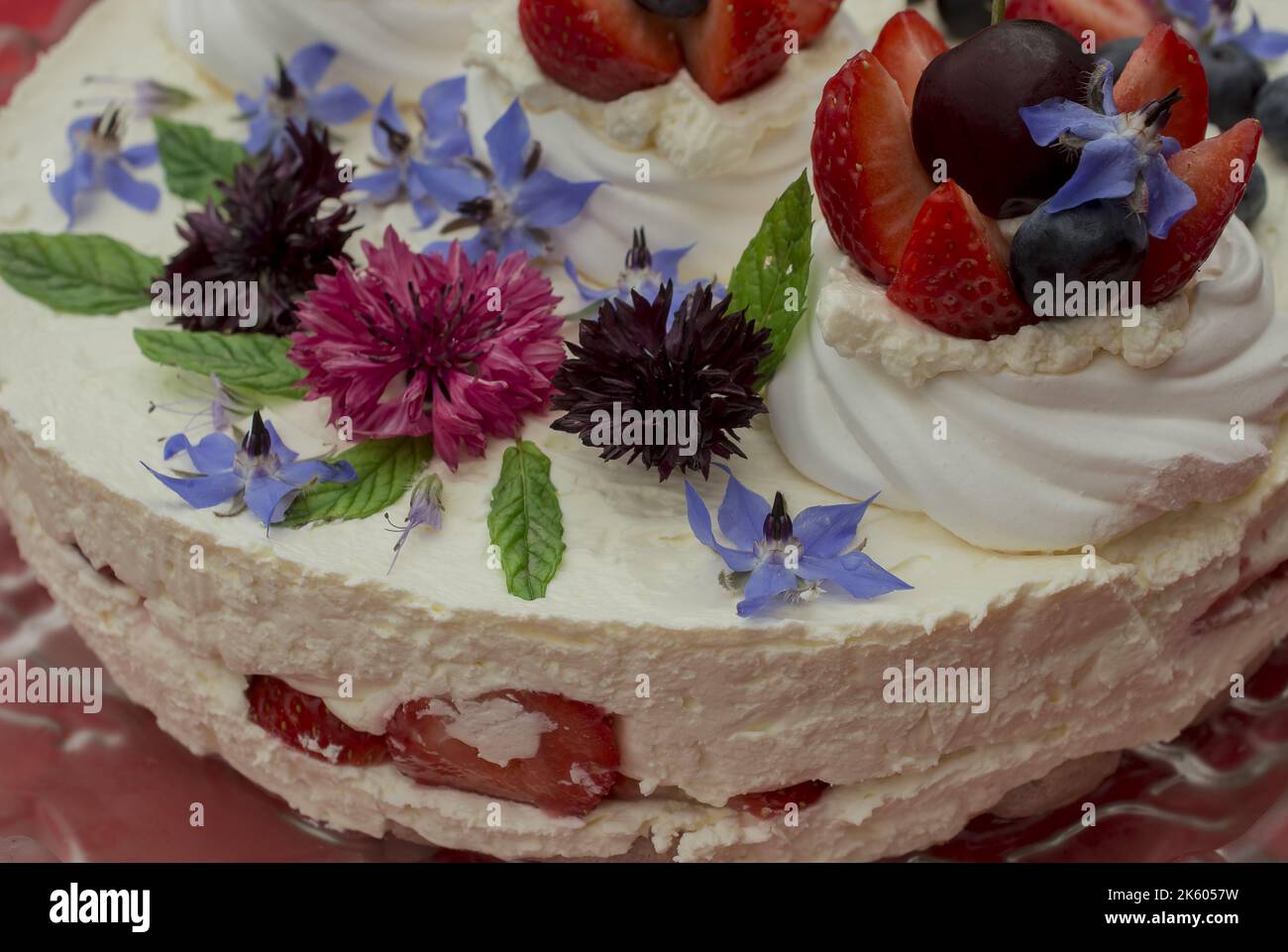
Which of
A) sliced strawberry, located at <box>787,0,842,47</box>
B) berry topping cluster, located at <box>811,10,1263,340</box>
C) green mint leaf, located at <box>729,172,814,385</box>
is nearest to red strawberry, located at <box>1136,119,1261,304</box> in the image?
berry topping cluster, located at <box>811,10,1263,340</box>

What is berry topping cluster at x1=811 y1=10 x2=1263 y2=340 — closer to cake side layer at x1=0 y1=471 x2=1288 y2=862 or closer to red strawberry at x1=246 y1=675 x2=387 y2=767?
cake side layer at x1=0 y1=471 x2=1288 y2=862

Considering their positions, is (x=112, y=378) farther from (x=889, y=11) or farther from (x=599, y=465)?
(x=889, y=11)

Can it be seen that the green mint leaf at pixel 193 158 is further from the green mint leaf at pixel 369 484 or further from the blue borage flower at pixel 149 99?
the green mint leaf at pixel 369 484

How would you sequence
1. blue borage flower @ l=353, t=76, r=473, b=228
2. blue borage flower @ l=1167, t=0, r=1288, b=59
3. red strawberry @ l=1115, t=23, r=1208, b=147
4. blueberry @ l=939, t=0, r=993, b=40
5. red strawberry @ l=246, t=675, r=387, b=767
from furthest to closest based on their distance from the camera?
blueberry @ l=939, t=0, r=993, b=40 → blue borage flower @ l=1167, t=0, r=1288, b=59 → blue borage flower @ l=353, t=76, r=473, b=228 → red strawberry @ l=246, t=675, r=387, b=767 → red strawberry @ l=1115, t=23, r=1208, b=147

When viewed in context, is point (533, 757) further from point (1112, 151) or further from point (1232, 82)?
point (1232, 82)

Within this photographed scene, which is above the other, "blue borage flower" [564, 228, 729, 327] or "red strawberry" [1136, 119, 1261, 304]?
"blue borage flower" [564, 228, 729, 327]
